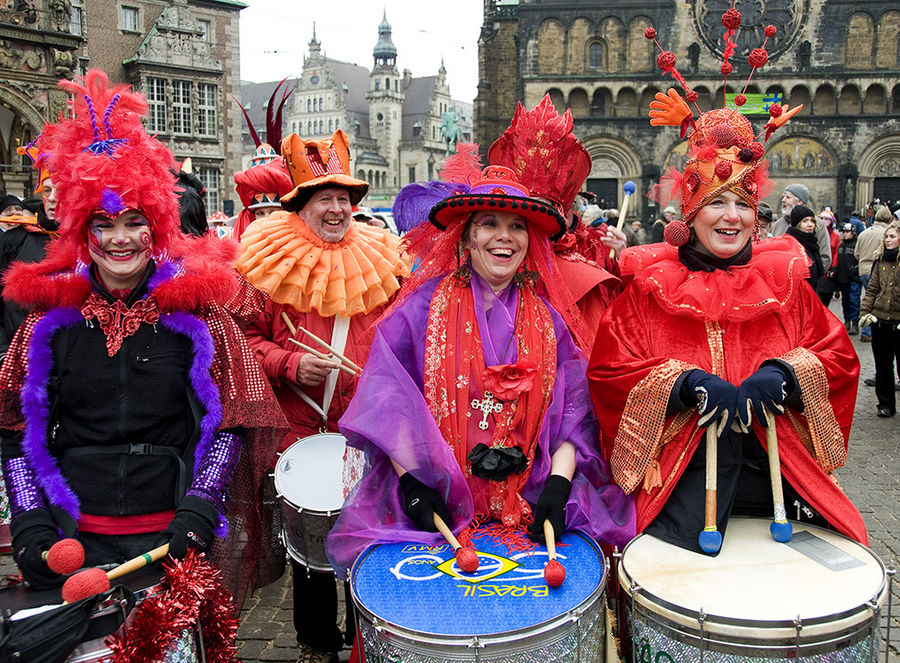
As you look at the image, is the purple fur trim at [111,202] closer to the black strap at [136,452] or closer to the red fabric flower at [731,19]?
the black strap at [136,452]

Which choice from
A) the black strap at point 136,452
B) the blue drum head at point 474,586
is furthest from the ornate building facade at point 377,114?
the blue drum head at point 474,586

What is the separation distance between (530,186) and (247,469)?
85.4 inches

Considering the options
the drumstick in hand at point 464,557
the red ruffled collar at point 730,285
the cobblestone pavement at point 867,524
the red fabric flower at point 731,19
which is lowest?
the cobblestone pavement at point 867,524

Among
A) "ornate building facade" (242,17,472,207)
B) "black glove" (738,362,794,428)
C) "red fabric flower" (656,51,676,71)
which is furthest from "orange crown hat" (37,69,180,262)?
"ornate building facade" (242,17,472,207)

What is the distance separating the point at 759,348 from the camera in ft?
9.20

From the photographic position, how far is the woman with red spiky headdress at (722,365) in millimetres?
2656

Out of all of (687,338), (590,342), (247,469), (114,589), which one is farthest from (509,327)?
(114,589)

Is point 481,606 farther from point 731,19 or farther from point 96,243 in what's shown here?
point 731,19

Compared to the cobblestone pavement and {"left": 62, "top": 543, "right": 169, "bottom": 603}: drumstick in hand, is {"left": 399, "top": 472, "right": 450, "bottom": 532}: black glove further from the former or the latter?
the cobblestone pavement

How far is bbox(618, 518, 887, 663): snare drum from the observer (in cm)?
209

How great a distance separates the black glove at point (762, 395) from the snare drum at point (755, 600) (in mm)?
430

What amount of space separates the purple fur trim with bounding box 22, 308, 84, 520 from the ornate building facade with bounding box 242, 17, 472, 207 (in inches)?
3689

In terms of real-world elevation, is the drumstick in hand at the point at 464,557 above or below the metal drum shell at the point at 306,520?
above

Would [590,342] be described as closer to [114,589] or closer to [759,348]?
[759,348]
